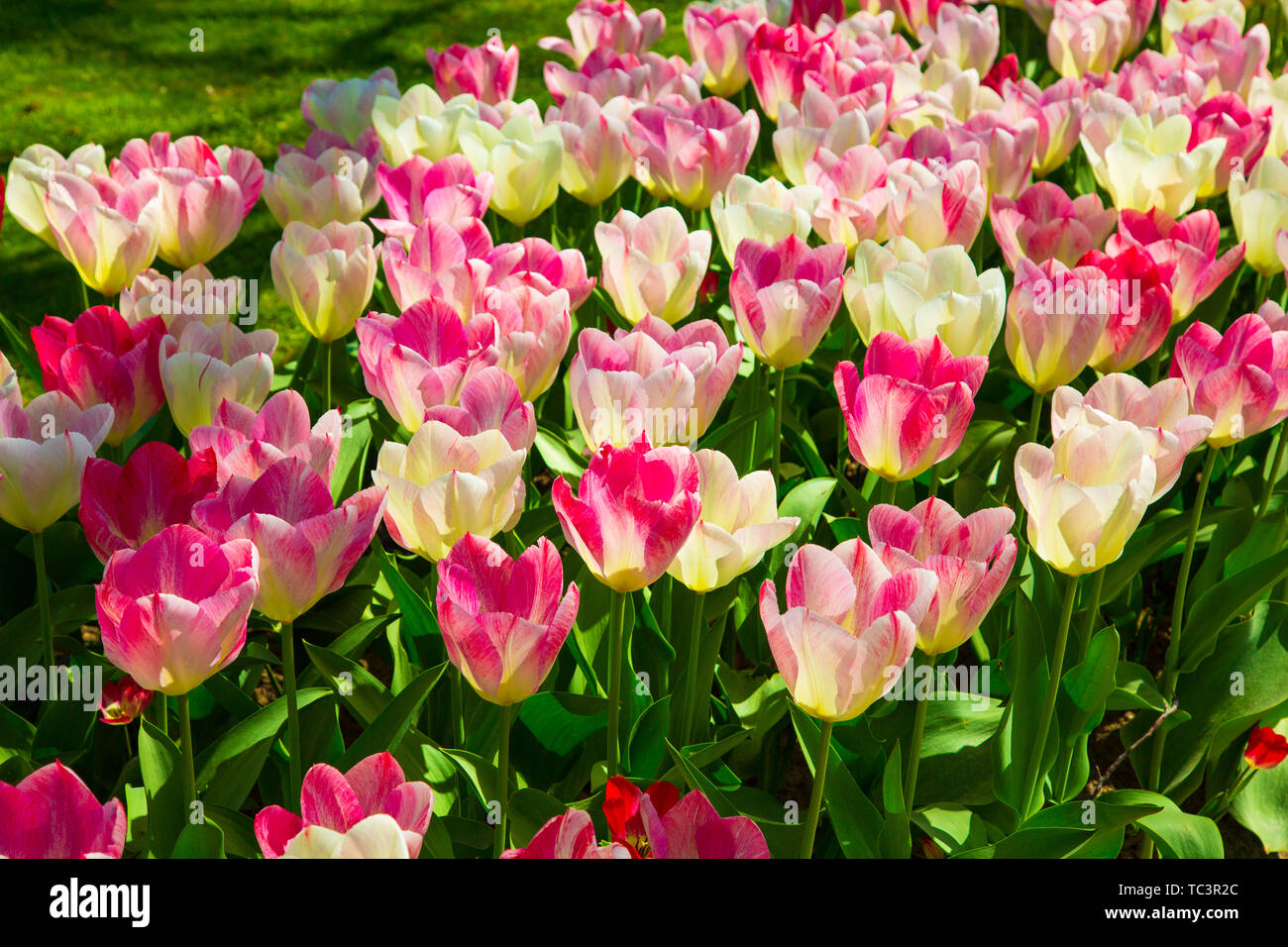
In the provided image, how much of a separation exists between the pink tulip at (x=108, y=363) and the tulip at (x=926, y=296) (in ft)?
3.69

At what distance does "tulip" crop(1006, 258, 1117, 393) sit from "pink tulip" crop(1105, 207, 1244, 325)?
27 centimetres

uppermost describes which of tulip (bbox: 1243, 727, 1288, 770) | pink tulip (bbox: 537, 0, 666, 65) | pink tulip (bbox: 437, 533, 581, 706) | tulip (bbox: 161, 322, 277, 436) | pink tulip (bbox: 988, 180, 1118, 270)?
pink tulip (bbox: 537, 0, 666, 65)

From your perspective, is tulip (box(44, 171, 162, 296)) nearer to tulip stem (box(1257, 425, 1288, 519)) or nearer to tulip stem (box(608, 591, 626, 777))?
tulip stem (box(608, 591, 626, 777))

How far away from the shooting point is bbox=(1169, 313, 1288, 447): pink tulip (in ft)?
6.02

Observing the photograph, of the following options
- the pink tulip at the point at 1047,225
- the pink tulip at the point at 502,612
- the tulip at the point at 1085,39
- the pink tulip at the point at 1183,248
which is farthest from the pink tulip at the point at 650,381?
the tulip at the point at 1085,39

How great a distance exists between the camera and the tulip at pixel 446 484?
1.54 m

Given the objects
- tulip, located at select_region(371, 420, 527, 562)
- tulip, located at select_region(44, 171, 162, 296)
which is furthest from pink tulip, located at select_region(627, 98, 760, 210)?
tulip, located at select_region(371, 420, 527, 562)

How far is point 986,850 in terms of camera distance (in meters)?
1.60

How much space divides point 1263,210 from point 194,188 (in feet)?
6.81

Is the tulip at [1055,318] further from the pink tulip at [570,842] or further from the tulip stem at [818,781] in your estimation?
the pink tulip at [570,842]

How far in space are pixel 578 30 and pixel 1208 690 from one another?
2.64m

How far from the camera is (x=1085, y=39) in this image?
373 cm

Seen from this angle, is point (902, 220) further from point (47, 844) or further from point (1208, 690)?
point (47, 844)

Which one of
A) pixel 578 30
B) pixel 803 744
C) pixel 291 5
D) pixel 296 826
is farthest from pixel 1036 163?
pixel 291 5
